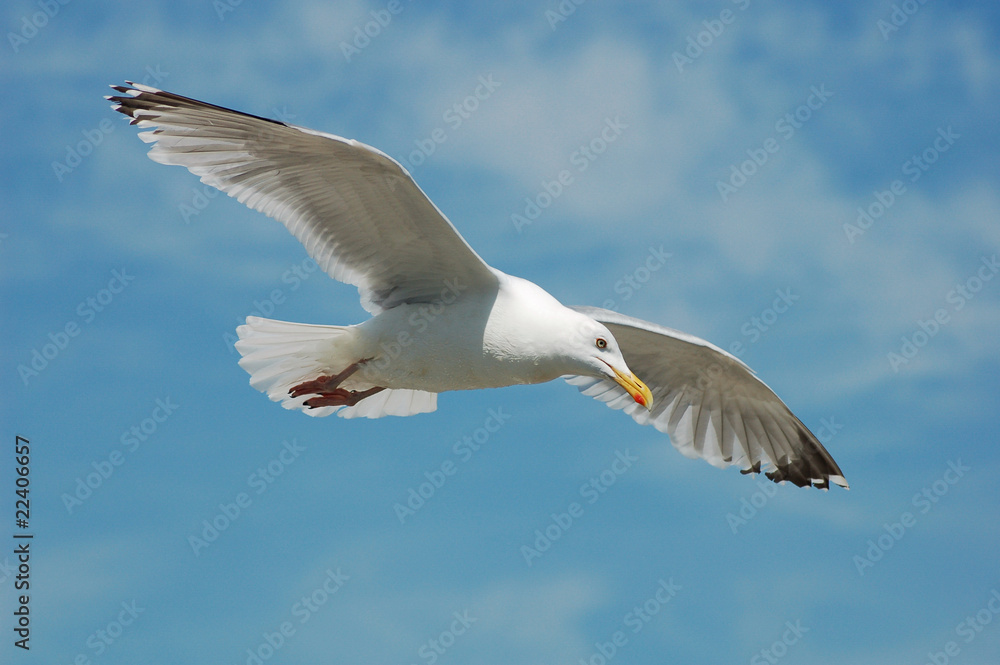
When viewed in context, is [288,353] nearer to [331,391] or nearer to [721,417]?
[331,391]

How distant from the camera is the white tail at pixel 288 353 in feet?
21.1

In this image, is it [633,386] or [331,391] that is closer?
[633,386]

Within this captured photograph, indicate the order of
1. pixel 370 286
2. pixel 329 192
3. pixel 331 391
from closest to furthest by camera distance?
1. pixel 329 192
2. pixel 370 286
3. pixel 331 391

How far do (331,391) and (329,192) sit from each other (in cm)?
127

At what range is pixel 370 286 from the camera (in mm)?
6465

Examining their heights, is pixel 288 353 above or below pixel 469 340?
below

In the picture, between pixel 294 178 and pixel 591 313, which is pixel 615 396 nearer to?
pixel 591 313

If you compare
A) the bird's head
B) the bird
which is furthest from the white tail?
the bird's head

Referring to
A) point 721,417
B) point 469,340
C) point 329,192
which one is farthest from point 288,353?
point 721,417

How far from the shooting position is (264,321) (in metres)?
6.46

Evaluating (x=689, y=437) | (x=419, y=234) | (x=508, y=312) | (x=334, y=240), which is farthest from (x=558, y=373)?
(x=689, y=437)

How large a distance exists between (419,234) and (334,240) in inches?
22.7

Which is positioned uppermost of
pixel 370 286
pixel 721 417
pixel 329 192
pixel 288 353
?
pixel 721 417

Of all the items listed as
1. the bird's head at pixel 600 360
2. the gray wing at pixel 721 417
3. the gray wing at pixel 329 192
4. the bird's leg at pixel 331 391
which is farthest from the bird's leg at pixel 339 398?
the gray wing at pixel 721 417
